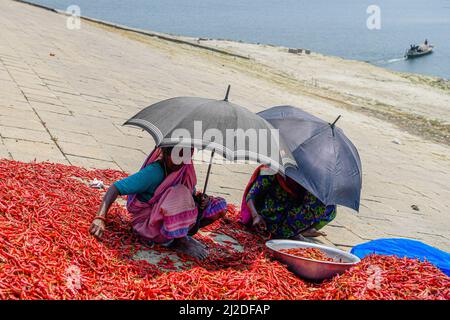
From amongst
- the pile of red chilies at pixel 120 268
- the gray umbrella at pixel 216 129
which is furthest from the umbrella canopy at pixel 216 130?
the pile of red chilies at pixel 120 268

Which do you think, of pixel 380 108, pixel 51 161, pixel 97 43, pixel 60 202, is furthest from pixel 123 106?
pixel 380 108

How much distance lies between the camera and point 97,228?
153 inches

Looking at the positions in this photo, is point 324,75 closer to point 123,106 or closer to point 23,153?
point 123,106

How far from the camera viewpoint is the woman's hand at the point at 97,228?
3891mm

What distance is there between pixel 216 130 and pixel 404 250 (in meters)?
2.28

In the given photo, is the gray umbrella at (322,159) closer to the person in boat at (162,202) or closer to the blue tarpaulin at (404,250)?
the blue tarpaulin at (404,250)

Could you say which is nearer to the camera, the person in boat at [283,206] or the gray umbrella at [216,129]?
the gray umbrella at [216,129]

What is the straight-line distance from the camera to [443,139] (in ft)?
46.8

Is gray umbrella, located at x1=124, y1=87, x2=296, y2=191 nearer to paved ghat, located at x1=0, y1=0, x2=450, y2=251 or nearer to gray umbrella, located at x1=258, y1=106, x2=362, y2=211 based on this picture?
gray umbrella, located at x1=258, y1=106, x2=362, y2=211

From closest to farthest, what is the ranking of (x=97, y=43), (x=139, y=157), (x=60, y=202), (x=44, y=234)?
(x=44, y=234)
(x=60, y=202)
(x=139, y=157)
(x=97, y=43)

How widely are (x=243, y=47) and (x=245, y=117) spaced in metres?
30.0

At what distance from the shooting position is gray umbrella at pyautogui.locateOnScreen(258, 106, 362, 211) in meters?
4.51

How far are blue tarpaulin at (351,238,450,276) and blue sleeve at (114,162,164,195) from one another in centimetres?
202

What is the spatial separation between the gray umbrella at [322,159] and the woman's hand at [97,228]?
152 centimetres
